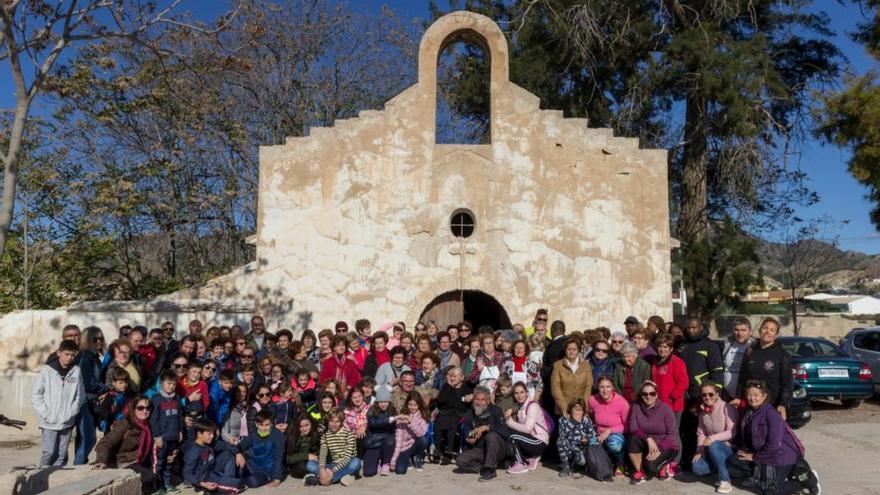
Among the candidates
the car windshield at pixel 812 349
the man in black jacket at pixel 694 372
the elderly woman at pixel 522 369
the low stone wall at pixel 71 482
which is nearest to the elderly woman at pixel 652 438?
the man in black jacket at pixel 694 372

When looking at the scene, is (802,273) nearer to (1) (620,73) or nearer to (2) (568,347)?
(1) (620,73)

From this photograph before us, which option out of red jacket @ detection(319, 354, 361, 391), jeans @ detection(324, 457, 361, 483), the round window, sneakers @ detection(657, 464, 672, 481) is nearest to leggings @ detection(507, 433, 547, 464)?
sneakers @ detection(657, 464, 672, 481)

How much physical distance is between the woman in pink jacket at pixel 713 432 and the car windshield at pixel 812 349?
6.07 m

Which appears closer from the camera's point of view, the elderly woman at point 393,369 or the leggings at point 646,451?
the leggings at point 646,451

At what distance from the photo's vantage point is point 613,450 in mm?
7660

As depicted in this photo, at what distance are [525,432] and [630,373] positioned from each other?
1.38 meters

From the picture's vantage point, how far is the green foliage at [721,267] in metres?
17.2

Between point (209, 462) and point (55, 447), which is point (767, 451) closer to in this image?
point (209, 462)

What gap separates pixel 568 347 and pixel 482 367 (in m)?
1.21

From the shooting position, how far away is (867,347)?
14.1 meters

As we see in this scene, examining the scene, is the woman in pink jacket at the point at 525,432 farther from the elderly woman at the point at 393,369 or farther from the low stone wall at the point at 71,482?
the low stone wall at the point at 71,482

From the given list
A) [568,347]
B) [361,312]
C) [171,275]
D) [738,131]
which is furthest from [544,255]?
[171,275]

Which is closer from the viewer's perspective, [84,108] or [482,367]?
[482,367]

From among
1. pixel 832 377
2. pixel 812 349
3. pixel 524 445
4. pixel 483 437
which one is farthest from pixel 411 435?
pixel 812 349
